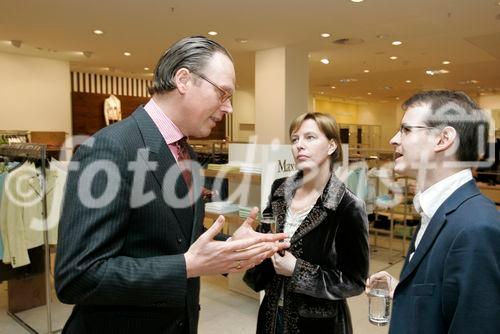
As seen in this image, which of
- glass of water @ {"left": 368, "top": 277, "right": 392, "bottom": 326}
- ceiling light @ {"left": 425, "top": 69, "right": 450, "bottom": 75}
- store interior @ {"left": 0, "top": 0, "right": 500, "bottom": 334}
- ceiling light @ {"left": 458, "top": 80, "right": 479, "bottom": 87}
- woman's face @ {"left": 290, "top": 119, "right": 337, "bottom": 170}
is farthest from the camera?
ceiling light @ {"left": 458, "top": 80, "right": 479, "bottom": 87}

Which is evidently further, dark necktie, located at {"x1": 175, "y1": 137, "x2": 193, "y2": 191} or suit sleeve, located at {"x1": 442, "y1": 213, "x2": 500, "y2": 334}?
dark necktie, located at {"x1": 175, "y1": 137, "x2": 193, "y2": 191}

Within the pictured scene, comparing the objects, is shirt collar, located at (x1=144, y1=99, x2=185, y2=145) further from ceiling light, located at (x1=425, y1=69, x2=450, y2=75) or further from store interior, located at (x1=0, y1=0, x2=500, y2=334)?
ceiling light, located at (x1=425, y1=69, x2=450, y2=75)

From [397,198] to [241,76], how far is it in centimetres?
720

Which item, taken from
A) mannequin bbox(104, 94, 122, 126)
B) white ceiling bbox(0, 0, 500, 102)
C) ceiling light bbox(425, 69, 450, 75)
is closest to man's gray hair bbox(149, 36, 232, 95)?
white ceiling bbox(0, 0, 500, 102)

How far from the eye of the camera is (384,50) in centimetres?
814

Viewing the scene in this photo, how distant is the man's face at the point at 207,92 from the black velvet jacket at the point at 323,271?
79 cm

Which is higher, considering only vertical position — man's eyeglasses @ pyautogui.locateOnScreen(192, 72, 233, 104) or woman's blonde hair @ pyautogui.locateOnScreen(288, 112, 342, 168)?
man's eyeglasses @ pyautogui.locateOnScreen(192, 72, 233, 104)

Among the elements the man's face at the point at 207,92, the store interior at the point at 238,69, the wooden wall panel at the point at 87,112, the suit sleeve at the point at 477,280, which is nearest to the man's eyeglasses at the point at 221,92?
the man's face at the point at 207,92

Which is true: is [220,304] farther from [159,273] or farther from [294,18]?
[294,18]

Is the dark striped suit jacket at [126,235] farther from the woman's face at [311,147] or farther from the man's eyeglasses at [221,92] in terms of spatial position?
the woman's face at [311,147]

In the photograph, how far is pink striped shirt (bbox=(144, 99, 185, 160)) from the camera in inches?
49.6

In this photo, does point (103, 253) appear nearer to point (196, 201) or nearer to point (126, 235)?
point (126, 235)

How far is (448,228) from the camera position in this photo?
1.10 metres

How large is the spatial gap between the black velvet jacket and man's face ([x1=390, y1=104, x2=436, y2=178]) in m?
0.54
